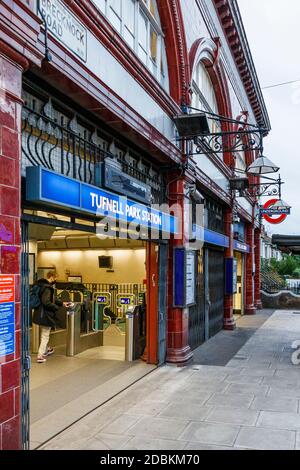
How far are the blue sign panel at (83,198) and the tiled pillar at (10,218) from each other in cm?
40

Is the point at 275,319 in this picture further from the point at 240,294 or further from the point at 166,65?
the point at 166,65

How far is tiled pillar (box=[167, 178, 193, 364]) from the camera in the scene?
374 inches

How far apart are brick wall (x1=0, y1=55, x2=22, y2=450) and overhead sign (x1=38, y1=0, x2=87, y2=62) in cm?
111

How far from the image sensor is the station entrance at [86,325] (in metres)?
6.58

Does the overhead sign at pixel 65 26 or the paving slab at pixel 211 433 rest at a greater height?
the overhead sign at pixel 65 26

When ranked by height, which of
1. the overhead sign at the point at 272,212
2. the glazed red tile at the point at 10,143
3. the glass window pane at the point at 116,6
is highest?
the glass window pane at the point at 116,6

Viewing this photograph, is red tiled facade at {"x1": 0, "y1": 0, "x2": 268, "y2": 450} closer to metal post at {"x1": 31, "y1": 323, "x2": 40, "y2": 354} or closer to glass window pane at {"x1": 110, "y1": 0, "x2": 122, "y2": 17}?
glass window pane at {"x1": 110, "y1": 0, "x2": 122, "y2": 17}

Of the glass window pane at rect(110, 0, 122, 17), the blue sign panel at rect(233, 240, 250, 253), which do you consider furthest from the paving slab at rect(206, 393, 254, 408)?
the blue sign panel at rect(233, 240, 250, 253)

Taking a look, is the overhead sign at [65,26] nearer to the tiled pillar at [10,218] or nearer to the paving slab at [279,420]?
the tiled pillar at [10,218]

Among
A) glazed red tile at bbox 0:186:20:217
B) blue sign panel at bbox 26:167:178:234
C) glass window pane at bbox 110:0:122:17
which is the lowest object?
glazed red tile at bbox 0:186:20:217

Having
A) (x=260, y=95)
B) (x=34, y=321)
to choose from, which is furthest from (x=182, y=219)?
(x=260, y=95)

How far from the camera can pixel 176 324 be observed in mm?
9531

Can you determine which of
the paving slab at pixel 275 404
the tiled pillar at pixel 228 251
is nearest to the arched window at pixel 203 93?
the tiled pillar at pixel 228 251

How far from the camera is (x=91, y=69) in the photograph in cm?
605
